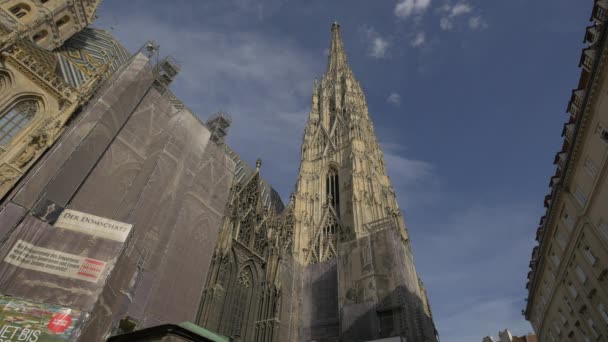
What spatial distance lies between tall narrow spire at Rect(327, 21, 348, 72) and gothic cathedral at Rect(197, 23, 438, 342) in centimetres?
1755

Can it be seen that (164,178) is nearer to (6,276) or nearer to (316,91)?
(6,276)

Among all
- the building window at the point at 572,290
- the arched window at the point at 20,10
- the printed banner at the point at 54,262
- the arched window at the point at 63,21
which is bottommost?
the printed banner at the point at 54,262

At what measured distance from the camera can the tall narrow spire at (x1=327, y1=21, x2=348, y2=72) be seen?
41719 millimetres

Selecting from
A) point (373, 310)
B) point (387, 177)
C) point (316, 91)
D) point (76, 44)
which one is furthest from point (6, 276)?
point (316, 91)

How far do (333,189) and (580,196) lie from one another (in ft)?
49.0

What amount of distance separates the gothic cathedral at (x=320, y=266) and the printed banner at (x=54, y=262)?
5.15 metres

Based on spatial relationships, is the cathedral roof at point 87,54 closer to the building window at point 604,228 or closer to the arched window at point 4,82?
the arched window at point 4,82

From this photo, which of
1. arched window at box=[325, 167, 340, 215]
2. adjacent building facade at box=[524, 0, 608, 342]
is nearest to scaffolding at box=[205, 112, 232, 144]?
arched window at box=[325, 167, 340, 215]

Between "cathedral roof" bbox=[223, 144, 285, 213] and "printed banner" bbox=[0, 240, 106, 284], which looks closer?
"printed banner" bbox=[0, 240, 106, 284]

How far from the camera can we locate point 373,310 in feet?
51.7

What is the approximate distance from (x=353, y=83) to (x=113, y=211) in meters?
30.0

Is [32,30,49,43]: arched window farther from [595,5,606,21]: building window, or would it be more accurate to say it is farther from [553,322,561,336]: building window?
[553,322,561,336]: building window

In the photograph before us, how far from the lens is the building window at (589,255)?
13805 millimetres

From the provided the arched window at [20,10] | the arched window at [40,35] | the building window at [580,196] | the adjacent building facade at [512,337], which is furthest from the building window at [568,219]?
the arched window at [20,10]
